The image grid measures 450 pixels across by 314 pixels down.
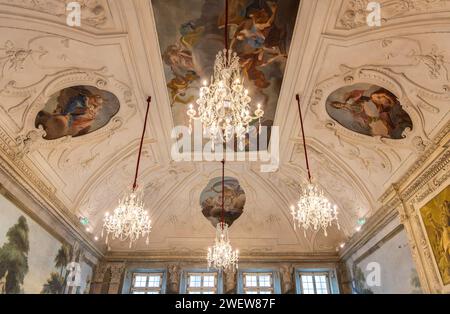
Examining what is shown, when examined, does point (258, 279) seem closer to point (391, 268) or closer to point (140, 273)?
point (140, 273)

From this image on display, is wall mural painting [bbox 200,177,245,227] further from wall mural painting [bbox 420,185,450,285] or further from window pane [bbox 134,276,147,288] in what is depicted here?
wall mural painting [bbox 420,185,450,285]

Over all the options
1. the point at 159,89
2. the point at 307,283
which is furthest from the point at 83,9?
the point at 307,283

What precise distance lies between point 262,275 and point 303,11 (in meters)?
13.5

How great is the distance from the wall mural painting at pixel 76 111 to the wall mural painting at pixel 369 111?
287 inches

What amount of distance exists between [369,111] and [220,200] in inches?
365

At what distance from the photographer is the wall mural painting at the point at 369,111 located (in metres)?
8.46

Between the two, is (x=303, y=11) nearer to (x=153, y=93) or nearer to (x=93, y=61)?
(x=153, y=93)

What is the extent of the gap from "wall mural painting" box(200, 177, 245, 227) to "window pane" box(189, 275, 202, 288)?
2958 millimetres

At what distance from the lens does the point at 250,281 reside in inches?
626

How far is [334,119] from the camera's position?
33.1 ft

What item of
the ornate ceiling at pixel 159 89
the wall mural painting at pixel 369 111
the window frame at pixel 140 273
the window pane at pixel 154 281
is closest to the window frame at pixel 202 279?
the window frame at pixel 140 273

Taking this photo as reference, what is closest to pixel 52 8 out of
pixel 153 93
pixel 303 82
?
pixel 153 93

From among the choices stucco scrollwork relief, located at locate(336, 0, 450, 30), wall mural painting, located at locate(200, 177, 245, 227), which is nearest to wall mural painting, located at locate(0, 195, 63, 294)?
wall mural painting, located at locate(200, 177, 245, 227)

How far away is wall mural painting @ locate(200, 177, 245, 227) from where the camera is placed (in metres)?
15.5
